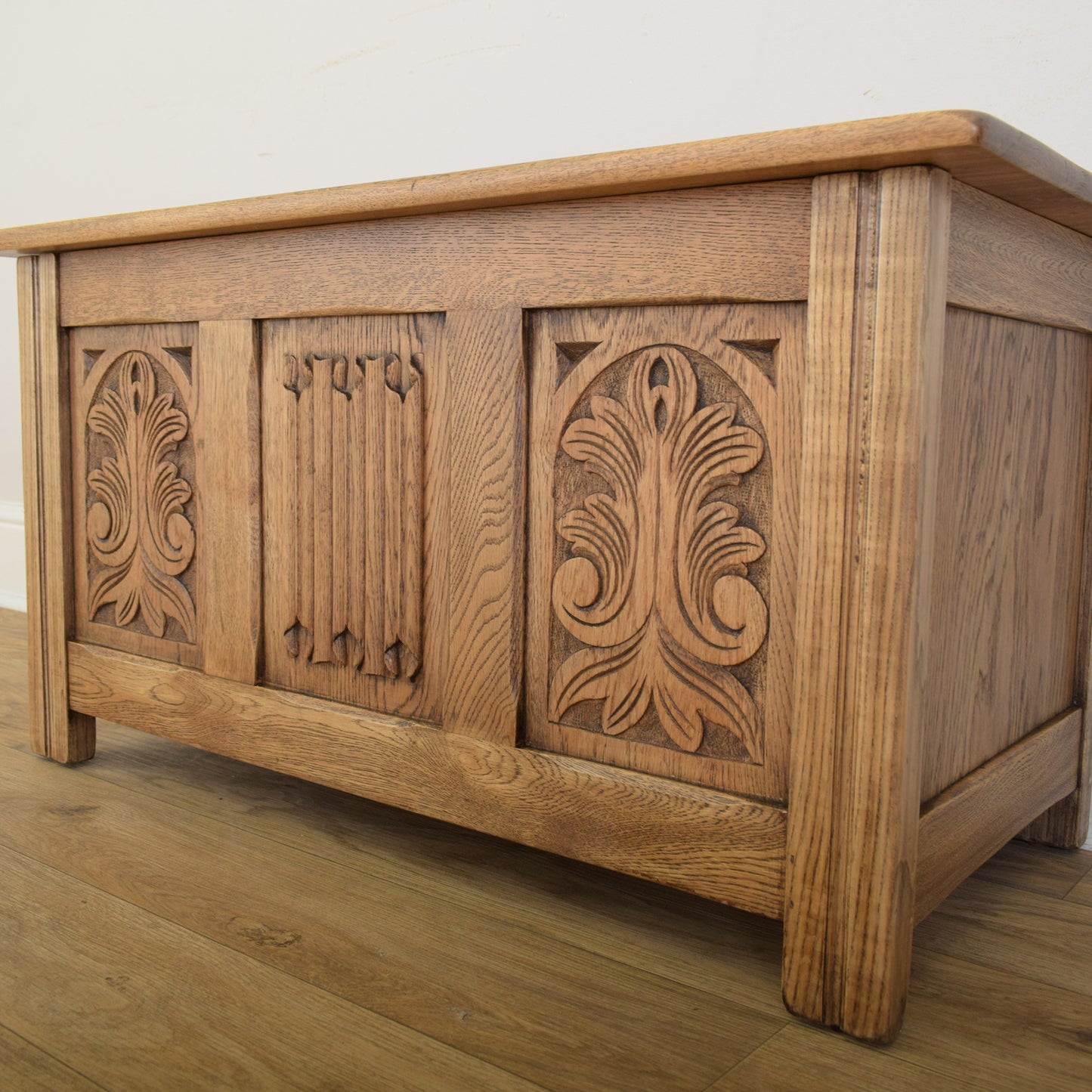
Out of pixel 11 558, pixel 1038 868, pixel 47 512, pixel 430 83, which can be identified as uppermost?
pixel 430 83

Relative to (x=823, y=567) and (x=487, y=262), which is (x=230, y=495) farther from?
(x=823, y=567)

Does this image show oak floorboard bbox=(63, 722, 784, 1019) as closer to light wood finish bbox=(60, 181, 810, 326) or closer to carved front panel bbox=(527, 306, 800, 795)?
carved front panel bbox=(527, 306, 800, 795)

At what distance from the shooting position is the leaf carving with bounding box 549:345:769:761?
95cm

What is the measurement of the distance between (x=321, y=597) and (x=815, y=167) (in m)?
0.69

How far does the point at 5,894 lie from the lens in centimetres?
112

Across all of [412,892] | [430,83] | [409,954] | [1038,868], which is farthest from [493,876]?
[430,83]

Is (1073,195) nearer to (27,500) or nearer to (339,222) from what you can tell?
(339,222)

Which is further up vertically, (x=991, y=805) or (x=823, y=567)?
(x=823, y=567)

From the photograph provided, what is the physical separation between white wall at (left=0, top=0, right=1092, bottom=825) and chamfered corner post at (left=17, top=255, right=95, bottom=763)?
0.72 metres

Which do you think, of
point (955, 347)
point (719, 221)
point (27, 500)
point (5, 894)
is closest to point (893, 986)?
Result: point (955, 347)

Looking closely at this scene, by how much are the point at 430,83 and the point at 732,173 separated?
1.19m

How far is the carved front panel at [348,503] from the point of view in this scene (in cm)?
115

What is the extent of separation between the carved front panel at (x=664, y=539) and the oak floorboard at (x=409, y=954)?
0.19 m

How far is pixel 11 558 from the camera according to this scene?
271 centimetres
